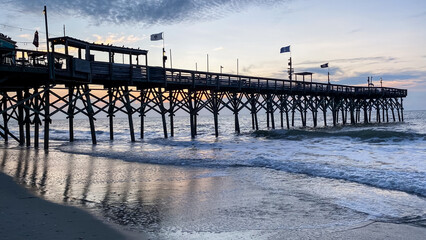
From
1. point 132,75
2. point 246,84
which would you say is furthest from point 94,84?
point 246,84

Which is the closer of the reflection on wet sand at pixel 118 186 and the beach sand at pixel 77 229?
the beach sand at pixel 77 229

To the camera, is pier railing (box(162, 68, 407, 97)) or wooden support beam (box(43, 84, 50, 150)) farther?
pier railing (box(162, 68, 407, 97))

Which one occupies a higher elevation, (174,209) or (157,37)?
(157,37)

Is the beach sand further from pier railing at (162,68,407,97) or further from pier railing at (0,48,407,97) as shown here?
pier railing at (162,68,407,97)

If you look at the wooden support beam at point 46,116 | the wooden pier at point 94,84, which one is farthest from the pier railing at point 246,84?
the wooden support beam at point 46,116

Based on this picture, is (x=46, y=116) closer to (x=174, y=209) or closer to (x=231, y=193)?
(x=231, y=193)

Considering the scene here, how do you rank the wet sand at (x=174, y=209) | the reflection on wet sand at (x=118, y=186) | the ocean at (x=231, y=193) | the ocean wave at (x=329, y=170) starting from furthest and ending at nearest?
the ocean wave at (x=329, y=170), the reflection on wet sand at (x=118, y=186), the ocean at (x=231, y=193), the wet sand at (x=174, y=209)

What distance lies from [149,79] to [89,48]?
4.44 meters

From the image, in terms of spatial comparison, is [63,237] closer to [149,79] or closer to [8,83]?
[8,83]

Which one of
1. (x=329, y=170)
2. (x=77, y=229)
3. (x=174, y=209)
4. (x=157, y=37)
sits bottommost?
(x=329, y=170)

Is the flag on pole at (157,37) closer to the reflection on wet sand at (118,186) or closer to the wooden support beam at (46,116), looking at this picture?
the wooden support beam at (46,116)

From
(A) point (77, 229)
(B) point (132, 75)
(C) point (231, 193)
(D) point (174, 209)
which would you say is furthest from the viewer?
(B) point (132, 75)

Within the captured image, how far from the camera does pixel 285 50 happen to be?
1710 inches

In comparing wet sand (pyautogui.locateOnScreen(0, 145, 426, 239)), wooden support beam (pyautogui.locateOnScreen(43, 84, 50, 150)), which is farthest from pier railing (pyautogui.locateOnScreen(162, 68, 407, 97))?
wet sand (pyautogui.locateOnScreen(0, 145, 426, 239))
